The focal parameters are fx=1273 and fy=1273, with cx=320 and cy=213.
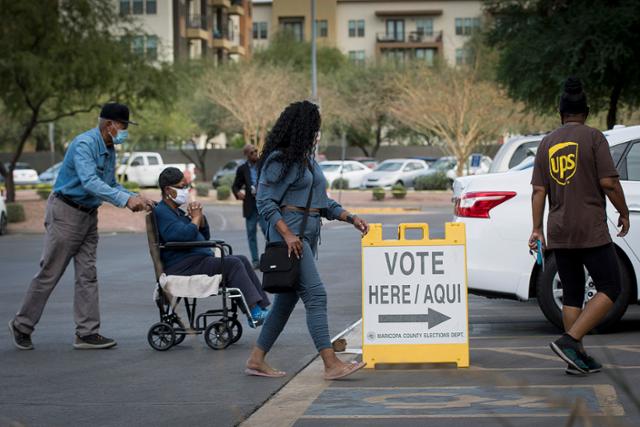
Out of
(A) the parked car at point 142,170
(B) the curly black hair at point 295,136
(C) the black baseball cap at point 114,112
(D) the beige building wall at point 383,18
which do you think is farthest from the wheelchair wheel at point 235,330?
(D) the beige building wall at point 383,18

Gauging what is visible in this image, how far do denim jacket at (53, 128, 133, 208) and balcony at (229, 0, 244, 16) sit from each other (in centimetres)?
8429

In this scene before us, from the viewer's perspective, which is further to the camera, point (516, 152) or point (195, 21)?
point (195, 21)

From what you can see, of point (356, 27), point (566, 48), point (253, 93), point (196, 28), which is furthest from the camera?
point (356, 27)

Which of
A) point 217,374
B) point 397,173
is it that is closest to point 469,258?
point 217,374

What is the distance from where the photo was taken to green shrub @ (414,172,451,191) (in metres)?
52.0

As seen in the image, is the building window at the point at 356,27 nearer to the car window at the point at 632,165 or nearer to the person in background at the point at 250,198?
the person in background at the point at 250,198

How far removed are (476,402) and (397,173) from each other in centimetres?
4958

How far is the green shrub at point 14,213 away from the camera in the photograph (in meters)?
30.9

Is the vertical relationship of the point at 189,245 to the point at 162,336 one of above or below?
above

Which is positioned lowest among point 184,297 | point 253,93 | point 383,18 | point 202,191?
point 202,191

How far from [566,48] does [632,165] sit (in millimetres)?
16029

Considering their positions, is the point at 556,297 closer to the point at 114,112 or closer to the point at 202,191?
the point at 114,112

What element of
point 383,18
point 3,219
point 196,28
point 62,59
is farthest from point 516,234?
point 383,18

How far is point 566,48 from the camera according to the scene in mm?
26094
